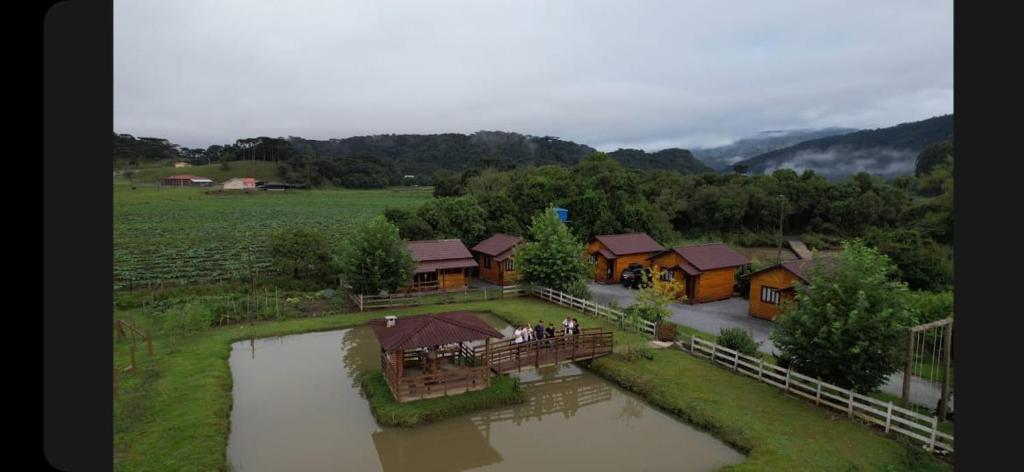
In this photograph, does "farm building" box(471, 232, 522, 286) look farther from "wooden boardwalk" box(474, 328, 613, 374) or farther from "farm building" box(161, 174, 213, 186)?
"farm building" box(161, 174, 213, 186)

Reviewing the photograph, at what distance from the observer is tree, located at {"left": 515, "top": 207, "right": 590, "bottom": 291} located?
29.0 meters

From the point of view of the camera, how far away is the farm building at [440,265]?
32.0 metres

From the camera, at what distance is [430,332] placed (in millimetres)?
16609

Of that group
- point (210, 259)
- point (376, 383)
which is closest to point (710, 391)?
point (376, 383)

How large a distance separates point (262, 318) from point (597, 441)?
18741 mm

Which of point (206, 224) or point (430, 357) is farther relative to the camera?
point (206, 224)

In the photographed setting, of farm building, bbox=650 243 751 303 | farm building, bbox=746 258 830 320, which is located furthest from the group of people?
farm building, bbox=650 243 751 303

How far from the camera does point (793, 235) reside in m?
62.7

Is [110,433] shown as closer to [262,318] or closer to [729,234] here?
[262,318]

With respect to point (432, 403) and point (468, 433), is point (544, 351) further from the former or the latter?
point (468, 433)

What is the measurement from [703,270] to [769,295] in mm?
3885

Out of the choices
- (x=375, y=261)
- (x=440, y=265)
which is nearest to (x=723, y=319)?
(x=440, y=265)

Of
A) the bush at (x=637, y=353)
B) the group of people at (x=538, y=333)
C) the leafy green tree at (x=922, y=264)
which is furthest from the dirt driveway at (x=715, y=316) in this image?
the leafy green tree at (x=922, y=264)

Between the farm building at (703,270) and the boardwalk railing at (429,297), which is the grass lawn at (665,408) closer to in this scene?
the boardwalk railing at (429,297)
